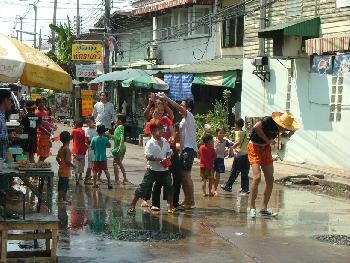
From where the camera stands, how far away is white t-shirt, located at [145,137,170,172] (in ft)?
35.5

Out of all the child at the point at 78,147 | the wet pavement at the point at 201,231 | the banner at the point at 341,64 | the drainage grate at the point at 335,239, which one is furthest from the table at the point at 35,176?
the banner at the point at 341,64

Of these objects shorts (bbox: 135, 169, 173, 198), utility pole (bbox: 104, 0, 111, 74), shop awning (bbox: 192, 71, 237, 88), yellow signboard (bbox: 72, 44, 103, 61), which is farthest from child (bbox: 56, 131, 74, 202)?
yellow signboard (bbox: 72, 44, 103, 61)

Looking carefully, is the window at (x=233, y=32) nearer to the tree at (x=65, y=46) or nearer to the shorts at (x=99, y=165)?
the shorts at (x=99, y=165)

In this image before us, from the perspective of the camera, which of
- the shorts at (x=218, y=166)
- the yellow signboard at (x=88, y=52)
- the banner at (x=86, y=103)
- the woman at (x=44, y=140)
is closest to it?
the shorts at (x=218, y=166)

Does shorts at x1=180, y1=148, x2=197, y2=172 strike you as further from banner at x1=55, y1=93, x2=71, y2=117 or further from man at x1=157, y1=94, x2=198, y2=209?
banner at x1=55, y1=93, x2=71, y2=117

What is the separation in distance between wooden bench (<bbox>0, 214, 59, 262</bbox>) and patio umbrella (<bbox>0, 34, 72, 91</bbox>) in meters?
1.61

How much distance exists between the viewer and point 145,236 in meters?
9.37

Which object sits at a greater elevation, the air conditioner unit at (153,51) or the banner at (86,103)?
the air conditioner unit at (153,51)

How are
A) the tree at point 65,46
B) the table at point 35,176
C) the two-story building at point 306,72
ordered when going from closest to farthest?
the table at point 35,176
the two-story building at point 306,72
the tree at point 65,46

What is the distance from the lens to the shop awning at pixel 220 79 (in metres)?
25.4

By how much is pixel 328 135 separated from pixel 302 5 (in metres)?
4.27

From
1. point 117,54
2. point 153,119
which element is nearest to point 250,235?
point 153,119

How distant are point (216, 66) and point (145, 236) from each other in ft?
60.5

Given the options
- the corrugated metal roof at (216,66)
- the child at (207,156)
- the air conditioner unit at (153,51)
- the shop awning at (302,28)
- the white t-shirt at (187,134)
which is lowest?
the child at (207,156)
